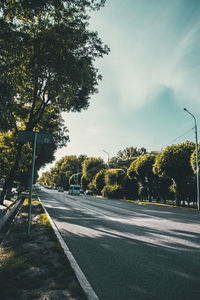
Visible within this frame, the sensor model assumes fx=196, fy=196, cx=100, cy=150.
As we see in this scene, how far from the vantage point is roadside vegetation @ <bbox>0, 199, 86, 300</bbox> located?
2924 mm

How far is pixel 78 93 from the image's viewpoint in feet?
48.0

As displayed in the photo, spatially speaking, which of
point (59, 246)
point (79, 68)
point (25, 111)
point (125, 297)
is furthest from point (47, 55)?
point (125, 297)

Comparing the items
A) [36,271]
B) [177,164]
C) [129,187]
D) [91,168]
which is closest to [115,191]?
[129,187]

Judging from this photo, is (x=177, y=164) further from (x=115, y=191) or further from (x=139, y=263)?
(x=139, y=263)

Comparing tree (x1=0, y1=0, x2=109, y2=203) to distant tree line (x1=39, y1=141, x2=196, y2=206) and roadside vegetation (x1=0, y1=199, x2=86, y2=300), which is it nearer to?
roadside vegetation (x1=0, y1=199, x2=86, y2=300)

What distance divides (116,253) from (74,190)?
43.5 m

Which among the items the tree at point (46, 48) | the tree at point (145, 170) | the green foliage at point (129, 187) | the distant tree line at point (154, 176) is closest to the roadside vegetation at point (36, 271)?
the tree at point (46, 48)

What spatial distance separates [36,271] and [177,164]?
82.6 ft

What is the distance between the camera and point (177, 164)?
26078 mm

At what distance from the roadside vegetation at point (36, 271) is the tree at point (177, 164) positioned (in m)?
23.5

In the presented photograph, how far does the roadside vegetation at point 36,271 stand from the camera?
9.59 feet

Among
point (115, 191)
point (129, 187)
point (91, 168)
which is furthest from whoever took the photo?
point (91, 168)

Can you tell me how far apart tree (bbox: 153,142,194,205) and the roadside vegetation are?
2354 cm

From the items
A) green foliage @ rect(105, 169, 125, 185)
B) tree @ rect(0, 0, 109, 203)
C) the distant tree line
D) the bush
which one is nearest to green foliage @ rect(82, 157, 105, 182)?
the distant tree line
